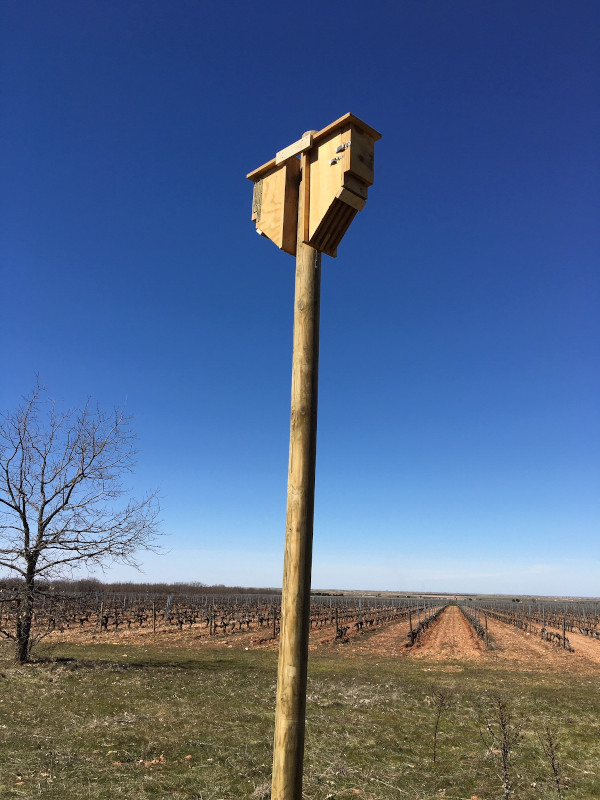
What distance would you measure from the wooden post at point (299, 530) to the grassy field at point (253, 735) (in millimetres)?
4377

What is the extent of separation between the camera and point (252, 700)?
Result: 11.2 m

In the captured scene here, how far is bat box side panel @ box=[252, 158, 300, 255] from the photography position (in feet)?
10.2

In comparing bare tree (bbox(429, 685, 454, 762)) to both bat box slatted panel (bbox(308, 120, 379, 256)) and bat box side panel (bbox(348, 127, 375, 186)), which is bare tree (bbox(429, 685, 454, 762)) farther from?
bat box side panel (bbox(348, 127, 375, 186))

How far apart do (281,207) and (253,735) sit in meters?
8.41

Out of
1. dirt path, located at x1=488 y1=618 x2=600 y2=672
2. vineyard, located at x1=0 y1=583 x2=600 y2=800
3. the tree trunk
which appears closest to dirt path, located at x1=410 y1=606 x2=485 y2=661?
dirt path, located at x1=488 y1=618 x2=600 y2=672

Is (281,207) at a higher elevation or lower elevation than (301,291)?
higher

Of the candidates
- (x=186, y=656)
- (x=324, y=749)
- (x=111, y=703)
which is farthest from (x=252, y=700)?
(x=186, y=656)

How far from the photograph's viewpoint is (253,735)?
27.3ft

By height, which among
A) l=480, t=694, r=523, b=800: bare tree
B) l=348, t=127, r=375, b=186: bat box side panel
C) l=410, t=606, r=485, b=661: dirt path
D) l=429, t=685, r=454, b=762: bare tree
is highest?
l=348, t=127, r=375, b=186: bat box side panel

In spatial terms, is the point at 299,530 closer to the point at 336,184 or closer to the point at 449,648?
the point at 336,184

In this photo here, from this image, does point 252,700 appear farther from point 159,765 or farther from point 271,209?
point 271,209

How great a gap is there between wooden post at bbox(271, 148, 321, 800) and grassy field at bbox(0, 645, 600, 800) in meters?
4.38

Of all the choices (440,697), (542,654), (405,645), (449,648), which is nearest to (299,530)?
(440,697)

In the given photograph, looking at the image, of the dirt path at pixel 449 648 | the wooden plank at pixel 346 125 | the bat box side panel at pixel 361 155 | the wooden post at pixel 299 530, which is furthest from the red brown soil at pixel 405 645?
the wooden plank at pixel 346 125
